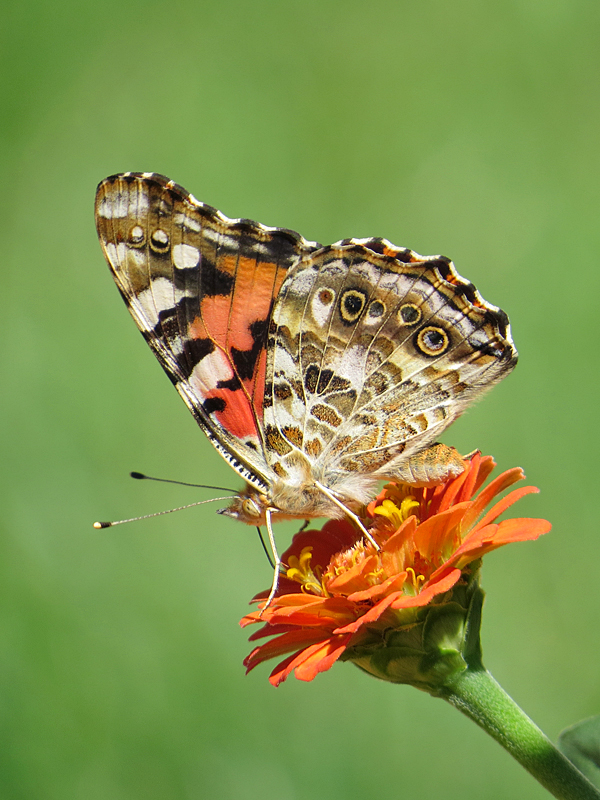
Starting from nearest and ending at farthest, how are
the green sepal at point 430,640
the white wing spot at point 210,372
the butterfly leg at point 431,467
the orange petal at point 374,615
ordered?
the orange petal at point 374,615, the green sepal at point 430,640, the butterfly leg at point 431,467, the white wing spot at point 210,372

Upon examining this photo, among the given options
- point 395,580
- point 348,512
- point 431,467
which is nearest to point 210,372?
point 348,512

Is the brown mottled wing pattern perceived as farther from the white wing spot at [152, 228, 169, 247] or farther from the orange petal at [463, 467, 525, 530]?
the white wing spot at [152, 228, 169, 247]

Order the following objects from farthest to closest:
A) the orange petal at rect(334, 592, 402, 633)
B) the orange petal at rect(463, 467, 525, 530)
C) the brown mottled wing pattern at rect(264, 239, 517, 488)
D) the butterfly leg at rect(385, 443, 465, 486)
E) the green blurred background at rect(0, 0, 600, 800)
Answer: the green blurred background at rect(0, 0, 600, 800)
the brown mottled wing pattern at rect(264, 239, 517, 488)
the butterfly leg at rect(385, 443, 465, 486)
the orange petal at rect(463, 467, 525, 530)
the orange petal at rect(334, 592, 402, 633)

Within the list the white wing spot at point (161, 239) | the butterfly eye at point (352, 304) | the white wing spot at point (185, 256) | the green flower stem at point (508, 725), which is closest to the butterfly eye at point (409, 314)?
the butterfly eye at point (352, 304)

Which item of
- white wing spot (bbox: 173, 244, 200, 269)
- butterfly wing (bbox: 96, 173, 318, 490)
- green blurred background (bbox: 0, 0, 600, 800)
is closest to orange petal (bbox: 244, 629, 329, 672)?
butterfly wing (bbox: 96, 173, 318, 490)

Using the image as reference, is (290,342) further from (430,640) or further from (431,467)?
(430,640)

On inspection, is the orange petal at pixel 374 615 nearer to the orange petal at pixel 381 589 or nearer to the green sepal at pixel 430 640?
the orange petal at pixel 381 589
